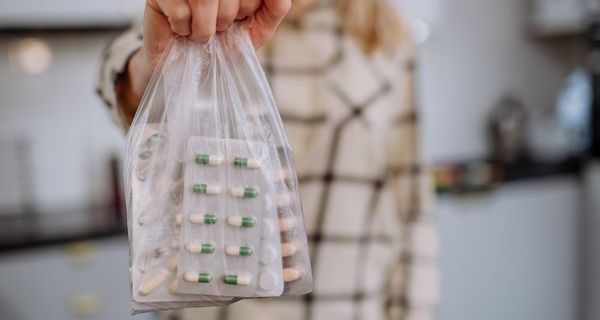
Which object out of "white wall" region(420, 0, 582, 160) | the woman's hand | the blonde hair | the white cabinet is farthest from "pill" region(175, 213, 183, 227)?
"white wall" region(420, 0, 582, 160)

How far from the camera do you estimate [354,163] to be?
1040mm

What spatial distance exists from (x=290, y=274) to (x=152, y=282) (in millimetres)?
80

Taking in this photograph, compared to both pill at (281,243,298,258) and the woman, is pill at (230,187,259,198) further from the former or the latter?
the woman

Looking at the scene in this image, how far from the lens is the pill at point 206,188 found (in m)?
0.40

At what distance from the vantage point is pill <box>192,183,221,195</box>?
0.40 m

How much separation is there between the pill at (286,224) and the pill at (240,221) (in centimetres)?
2

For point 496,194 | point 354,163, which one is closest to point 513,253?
point 496,194

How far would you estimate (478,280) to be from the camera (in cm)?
215

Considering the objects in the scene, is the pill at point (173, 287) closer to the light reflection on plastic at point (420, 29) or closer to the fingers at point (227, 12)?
the fingers at point (227, 12)

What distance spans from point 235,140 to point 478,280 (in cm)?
188

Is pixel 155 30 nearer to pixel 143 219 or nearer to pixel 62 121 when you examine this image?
pixel 143 219

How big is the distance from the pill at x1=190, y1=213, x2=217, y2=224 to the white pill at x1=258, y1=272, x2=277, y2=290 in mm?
43

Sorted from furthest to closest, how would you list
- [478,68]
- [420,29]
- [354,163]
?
[478,68] < [420,29] < [354,163]

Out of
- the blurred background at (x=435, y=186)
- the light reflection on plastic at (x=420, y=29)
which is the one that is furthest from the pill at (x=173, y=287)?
the light reflection on plastic at (x=420, y=29)
